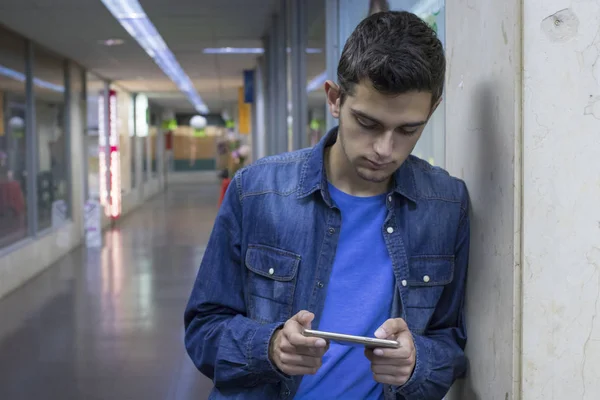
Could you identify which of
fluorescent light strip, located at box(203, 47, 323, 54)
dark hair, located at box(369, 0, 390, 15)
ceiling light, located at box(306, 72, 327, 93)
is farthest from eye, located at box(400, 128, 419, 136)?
fluorescent light strip, located at box(203, 47, 323, 54)

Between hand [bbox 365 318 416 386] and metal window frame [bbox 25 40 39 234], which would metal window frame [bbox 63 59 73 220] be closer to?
metal window frame [bbox 25 40 39 234]

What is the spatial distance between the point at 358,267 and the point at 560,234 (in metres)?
0.40

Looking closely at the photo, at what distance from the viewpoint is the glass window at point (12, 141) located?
8.69m

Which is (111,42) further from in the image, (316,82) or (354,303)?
(354,303)

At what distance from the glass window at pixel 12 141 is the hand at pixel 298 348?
776cm

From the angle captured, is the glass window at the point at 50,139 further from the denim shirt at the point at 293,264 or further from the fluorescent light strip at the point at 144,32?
the denim shirt at the point at 293,264

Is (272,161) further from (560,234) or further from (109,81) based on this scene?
(109,81)

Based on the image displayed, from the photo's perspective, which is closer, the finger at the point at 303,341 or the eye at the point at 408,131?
the finger at the point at 303,341

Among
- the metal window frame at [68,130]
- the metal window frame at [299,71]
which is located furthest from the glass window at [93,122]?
the metal window frame at [299,71]

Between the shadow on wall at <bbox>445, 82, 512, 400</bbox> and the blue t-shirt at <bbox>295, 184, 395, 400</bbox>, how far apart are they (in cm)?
18

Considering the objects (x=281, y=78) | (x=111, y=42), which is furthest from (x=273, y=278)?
(x=111, y=42)

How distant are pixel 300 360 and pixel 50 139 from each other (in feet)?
35.1

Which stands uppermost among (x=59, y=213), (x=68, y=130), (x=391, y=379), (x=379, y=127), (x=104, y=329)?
(x=68, y=130)

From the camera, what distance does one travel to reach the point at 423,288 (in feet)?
5.12
